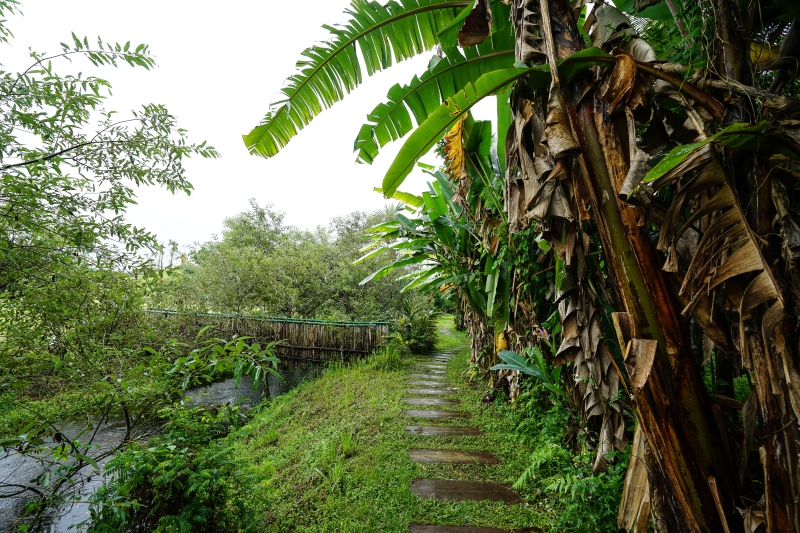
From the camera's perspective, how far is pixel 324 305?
28.0 feet

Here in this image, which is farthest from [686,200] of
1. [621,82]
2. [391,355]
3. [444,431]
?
[391,355]

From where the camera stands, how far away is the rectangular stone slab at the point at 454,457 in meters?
2.46

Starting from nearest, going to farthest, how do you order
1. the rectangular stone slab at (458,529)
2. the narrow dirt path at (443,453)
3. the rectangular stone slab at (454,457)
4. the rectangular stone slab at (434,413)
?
the rectangular stone slab at (458,529) < the narrow dirt path at (443,453) < the rectangular stone slab at (454,457) < the rectangular stone slab at (434,413)

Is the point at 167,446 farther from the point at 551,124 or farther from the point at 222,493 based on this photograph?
the point at 551,124

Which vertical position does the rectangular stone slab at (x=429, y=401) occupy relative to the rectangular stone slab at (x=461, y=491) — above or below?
above

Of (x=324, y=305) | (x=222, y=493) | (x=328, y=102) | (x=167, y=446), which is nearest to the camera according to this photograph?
(x=167, y=446)

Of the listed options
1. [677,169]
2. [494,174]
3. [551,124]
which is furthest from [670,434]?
[494,174]

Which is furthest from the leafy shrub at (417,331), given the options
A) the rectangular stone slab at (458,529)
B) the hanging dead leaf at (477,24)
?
the hanging dead leaf at (477,24)

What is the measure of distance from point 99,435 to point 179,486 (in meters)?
3.91

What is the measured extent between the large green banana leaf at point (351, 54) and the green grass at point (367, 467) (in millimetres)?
2081

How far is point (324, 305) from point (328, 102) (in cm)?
674

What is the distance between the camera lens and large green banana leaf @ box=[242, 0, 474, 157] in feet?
6.77

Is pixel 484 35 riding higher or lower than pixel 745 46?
higher

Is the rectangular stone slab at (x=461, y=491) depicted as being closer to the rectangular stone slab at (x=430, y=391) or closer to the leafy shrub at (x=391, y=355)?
the rectangular stone slab at (x=430, y=391)
